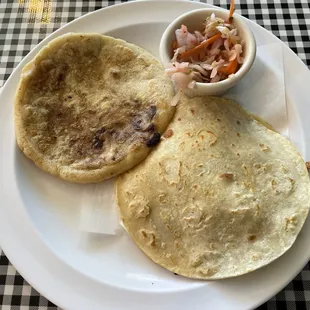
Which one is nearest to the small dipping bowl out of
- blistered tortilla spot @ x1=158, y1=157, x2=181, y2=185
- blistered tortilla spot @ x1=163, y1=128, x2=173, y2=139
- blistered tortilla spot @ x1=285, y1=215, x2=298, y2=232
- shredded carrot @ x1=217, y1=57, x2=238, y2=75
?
shredded carrot @ x1=217, y1=57, x2=238, y2=75

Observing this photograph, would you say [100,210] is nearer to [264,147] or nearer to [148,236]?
[148,236]

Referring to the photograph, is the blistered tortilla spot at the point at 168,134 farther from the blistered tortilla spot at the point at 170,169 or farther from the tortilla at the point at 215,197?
the blistered tortilla spot at the point at 170,169

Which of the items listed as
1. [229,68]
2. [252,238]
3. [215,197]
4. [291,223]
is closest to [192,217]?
[215,197]

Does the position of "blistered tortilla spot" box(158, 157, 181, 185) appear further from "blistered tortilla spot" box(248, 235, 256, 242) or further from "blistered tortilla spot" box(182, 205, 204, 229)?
"blistered tortilla spot" box(248, 235, 256, 242)

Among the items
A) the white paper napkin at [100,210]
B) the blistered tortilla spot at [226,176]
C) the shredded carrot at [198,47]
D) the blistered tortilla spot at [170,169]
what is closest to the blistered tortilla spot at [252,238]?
the blistered tortilla spot at [226,176]

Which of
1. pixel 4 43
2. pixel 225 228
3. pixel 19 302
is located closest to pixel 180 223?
pixel 225 228

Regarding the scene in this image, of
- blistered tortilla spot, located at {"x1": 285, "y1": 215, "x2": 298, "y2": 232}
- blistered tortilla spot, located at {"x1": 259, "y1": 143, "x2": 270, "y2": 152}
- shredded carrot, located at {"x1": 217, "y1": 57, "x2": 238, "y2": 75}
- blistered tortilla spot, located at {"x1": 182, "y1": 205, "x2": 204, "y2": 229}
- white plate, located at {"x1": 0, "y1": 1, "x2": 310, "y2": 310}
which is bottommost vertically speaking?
white plate, located at {"x1": 0, "y1": 1, "x2": 310, "y2": 310}
